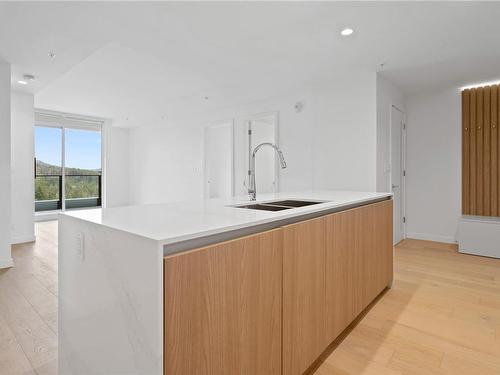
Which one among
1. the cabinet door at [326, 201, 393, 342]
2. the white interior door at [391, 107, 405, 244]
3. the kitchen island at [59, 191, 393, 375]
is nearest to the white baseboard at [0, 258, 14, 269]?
the kitchen island at [59, 191, 393, 375]

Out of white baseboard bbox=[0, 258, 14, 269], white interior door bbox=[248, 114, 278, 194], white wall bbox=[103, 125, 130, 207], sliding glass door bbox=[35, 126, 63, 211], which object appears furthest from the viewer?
white wall bbox=[103, 125, 130, 207]

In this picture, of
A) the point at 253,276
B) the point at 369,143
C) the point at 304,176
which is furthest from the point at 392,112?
the point at 253,276

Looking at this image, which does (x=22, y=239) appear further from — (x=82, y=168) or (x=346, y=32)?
(x=346, y=32)

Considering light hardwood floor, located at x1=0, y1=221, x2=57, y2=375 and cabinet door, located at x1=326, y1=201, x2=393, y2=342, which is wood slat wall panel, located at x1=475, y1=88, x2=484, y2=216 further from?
light hardwood floor, located at x1=0, y1=221, x2=57, y2=375

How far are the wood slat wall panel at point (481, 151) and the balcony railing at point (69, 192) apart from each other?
839 centimetres

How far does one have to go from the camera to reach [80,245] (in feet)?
4.14

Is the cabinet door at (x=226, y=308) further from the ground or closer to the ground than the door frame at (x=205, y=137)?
closer to the ground

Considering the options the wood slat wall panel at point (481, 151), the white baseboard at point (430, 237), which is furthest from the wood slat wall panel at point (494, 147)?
the white baseboard at point (430, 237)

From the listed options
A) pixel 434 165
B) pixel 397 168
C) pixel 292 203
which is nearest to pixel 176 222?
pixel 292 203

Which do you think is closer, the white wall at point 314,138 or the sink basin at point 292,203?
the sink basin at point 292,203

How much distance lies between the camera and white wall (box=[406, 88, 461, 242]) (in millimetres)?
4422

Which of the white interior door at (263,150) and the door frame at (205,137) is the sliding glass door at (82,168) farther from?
the white interior door at (263,150)

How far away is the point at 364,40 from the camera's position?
2.91 meters

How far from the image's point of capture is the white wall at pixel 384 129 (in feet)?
12.6
